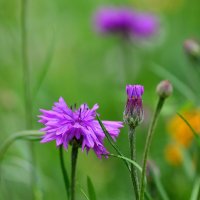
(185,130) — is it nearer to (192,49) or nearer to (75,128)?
(192,49)

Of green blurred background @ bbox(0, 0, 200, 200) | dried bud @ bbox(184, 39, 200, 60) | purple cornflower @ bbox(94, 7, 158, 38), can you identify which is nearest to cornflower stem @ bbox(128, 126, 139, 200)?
green blurred background @ bbox(0, 0, 200, 200)

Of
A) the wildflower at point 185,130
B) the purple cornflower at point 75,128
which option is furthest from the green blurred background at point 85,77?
the purple cornflower at point 75,128

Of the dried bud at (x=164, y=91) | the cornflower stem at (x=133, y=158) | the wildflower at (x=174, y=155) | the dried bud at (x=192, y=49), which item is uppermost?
the dried bud at (x=192, y=49)

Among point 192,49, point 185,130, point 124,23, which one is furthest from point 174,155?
point 124,23

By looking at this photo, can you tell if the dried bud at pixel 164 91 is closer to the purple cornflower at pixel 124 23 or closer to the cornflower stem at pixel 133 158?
the cornflower stem at pixel 133 158

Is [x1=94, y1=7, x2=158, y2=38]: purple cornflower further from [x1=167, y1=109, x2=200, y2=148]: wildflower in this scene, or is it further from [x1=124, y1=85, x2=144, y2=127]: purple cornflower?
[x1=124, y1=85, x2=144, y2=127]: purple cornflower

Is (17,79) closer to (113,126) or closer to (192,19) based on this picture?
(192,19)
